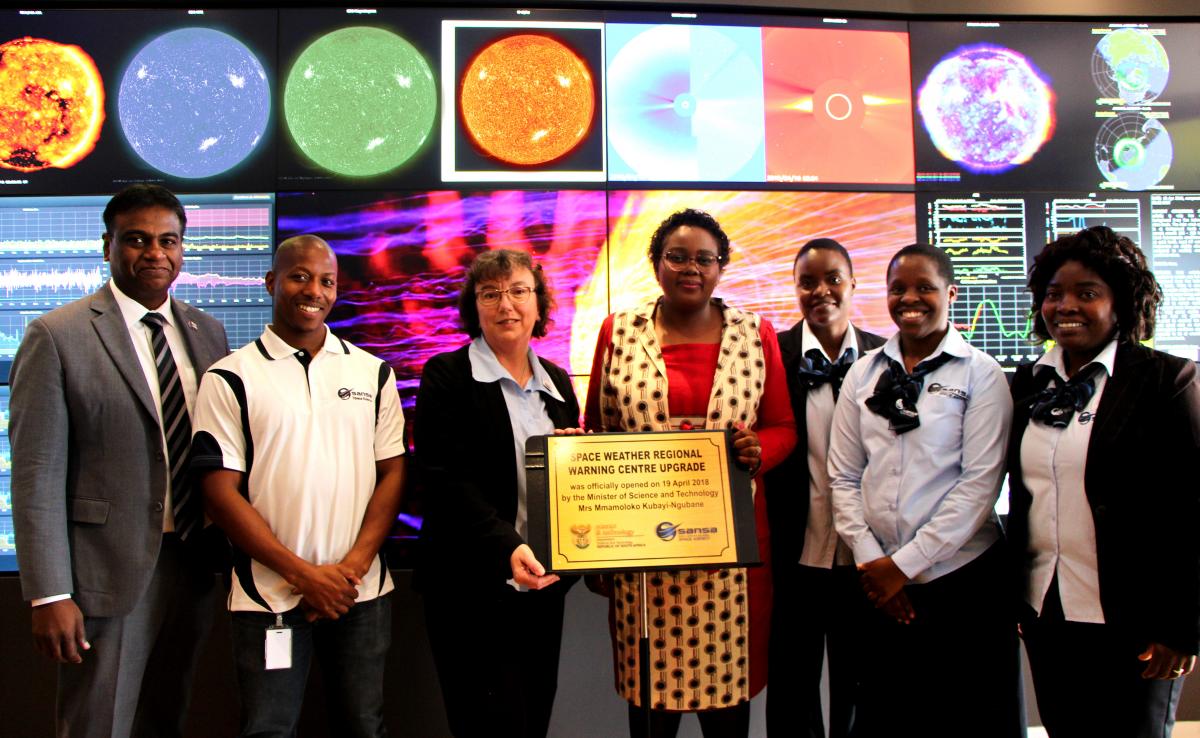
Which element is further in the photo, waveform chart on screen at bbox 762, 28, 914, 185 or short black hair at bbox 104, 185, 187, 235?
waveform chart on screen at bbox 762, 28, 914, 185

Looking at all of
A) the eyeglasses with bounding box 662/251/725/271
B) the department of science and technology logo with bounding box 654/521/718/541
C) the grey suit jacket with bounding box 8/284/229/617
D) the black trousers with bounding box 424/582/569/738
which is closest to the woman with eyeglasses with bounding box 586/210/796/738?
the eyeglasses with bounding box 662/251/725/271

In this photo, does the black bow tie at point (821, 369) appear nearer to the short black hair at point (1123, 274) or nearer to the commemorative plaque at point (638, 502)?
the short black hair at point (1123, 274)

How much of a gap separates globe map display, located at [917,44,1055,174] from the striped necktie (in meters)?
3.51

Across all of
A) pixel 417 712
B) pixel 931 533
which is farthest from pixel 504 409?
pixel 417 712

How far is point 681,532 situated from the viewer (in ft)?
6.25

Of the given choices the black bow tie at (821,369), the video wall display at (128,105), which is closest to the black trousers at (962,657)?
the black bow tie at (821,369)

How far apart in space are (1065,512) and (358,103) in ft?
10.8

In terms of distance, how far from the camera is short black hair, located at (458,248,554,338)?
2342 millimetres

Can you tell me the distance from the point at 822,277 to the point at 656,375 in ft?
3.36

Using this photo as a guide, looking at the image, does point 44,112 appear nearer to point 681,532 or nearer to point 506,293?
point 506,293

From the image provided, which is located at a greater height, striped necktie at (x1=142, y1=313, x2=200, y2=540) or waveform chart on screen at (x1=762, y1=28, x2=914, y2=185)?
waveform chart on screen at (x1=762, y1=28, x2=914, y2=185)

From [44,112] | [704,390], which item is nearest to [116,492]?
[704,390]

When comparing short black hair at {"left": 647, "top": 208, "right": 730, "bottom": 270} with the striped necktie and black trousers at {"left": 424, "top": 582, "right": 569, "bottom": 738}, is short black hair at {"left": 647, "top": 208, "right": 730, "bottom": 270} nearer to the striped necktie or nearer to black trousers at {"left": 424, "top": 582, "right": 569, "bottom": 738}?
black trousers at {"left": 424, "top": 582, "right": 569, "bottom": 738}

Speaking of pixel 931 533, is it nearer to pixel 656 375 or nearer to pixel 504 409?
pixel 656 375
